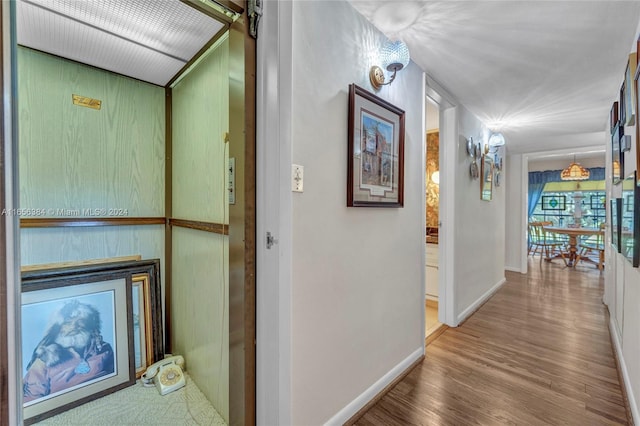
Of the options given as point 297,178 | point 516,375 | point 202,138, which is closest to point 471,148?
point 516,375

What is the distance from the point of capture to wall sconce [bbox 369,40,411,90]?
1632 millimetres

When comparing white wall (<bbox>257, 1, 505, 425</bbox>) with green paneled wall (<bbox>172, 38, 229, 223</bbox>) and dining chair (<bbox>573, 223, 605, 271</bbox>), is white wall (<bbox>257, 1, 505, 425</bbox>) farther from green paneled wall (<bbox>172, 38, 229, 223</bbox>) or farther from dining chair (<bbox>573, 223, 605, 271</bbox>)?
dining chair (<bbox>573, 223, 605, 271</bbox>)

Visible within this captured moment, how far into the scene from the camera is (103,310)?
1.70 m

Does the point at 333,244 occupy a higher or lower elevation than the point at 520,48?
lower

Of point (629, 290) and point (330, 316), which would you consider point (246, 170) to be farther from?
point (629, 290)

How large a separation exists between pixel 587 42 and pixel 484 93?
33.5 inches

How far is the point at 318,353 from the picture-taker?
54.6 inches

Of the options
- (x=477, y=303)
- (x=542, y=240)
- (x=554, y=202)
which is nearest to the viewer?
Answer: (x=477, y=303)

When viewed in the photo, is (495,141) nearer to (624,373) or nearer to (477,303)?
(477,303)

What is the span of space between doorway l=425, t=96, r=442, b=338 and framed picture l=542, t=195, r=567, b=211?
5522 mm

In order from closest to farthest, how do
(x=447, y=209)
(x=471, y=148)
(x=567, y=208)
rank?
(x=447, y=209) < (x=471, y=148) < (x=567, y=208)

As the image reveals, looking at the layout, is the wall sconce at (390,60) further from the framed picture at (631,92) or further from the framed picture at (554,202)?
the framed picture at (554,202)

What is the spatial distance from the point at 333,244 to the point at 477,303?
274 cm

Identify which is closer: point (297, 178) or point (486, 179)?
point (297, 178)
